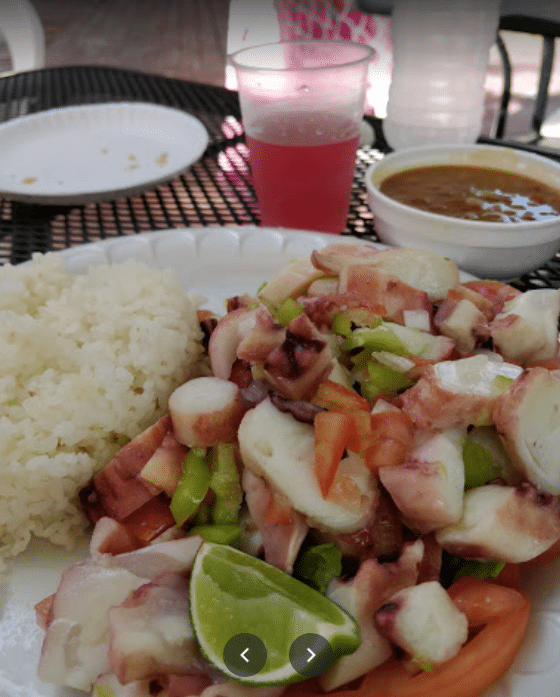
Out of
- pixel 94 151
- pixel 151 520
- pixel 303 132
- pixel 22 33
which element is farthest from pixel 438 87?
pixel 22 33

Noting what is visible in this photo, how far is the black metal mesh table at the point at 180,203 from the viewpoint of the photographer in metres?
1.62

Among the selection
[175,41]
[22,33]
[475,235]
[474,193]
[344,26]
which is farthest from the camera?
[175,41]

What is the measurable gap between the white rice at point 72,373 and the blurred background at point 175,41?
12.7 feet

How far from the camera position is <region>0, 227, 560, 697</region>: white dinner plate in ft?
2.30

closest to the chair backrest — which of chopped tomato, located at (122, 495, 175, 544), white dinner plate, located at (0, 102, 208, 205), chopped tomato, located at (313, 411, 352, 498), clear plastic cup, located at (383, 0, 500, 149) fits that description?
white dinner plate, located at (0, 102, 208, 205)

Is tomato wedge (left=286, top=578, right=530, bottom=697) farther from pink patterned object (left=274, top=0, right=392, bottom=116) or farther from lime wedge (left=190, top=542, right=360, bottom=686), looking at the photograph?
pink patterned object (left=274, top=0, right=392, bottom=116)

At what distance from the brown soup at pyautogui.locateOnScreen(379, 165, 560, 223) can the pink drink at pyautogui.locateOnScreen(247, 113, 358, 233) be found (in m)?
0.15

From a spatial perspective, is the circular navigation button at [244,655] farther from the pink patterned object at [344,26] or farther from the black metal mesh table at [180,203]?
the pink patterned object at [344,26]

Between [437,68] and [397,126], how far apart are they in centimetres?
22

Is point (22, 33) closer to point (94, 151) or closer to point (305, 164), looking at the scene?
point (94, 151)

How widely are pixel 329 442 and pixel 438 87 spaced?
1.53 meters

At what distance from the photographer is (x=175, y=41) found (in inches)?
293

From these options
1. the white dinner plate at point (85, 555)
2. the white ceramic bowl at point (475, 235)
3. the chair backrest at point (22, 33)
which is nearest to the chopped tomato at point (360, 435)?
the white dinner plate at point (85, 555)

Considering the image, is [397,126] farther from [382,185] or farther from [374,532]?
[374,532]
